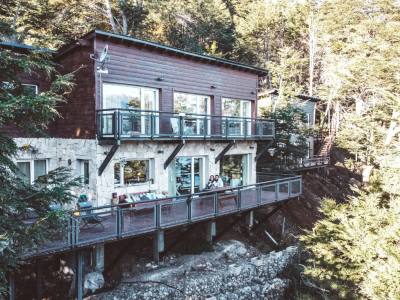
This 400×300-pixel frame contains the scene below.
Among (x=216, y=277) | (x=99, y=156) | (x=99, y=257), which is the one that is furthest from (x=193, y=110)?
(x=99, y=257)

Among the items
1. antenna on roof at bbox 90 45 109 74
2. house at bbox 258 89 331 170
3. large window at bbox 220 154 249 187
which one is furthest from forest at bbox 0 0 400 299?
large window at bbox 220 154 249 187

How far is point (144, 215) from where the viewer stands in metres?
11.6

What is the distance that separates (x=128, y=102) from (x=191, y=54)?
13.2 feet

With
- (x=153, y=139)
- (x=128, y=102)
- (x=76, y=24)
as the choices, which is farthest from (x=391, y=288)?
(x=76, y=24)

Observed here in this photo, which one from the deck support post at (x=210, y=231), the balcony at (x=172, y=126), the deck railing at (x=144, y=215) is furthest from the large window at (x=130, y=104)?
the deck support post at (x=210, y=231)

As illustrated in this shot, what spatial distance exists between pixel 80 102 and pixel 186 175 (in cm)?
575

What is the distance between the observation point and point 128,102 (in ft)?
47.2

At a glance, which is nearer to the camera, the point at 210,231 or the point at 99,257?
the point at 99,257

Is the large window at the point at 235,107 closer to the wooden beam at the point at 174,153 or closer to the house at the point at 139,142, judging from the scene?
the house at the point at 139,142

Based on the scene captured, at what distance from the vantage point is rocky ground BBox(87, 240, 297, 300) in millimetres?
12016

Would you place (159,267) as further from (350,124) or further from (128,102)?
(350,124)

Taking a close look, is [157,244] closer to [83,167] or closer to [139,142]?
[139,142]

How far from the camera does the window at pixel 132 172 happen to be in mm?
13636

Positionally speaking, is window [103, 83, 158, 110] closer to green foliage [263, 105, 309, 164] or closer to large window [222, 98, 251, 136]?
large window [222, 98, 251, 136]
